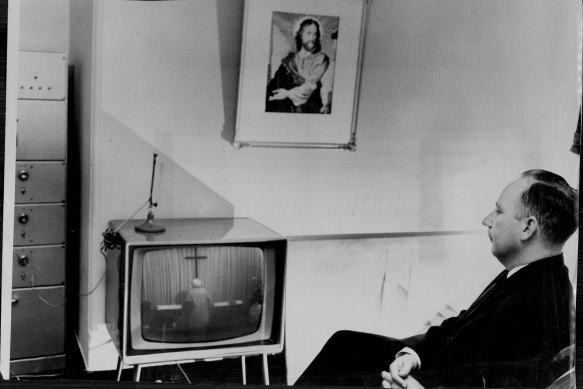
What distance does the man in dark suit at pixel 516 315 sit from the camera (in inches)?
84.7

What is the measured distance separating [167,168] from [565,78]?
4.08 ft

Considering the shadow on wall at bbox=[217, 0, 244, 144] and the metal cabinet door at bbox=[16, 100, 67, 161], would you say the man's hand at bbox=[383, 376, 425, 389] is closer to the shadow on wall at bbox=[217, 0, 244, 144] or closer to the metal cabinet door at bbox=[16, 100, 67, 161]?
the shadow on wall at bbox=[217, 0, 244, 144]

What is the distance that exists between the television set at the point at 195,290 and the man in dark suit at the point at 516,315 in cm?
39

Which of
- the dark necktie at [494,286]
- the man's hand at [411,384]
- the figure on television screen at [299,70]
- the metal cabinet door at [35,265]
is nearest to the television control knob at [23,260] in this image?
the metal cabinet door at [35,265]

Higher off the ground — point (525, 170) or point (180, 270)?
point (525, 170)

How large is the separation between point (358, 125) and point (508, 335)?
79 cm

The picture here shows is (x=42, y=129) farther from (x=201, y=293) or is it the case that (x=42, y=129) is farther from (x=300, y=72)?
(x=300, y=72)

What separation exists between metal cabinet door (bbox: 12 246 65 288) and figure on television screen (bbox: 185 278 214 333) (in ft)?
1.24

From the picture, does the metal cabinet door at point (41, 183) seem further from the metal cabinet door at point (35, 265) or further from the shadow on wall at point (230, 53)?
the shadow on wall at point (230, 53)

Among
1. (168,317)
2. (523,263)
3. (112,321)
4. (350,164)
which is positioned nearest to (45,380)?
(112,321)

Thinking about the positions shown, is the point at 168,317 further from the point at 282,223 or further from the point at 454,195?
the point at 454,195

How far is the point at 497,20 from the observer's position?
2160 millimetres

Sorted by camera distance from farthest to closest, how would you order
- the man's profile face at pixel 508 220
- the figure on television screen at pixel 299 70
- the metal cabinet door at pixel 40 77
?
the man's profile face at pixel 508 220 < the figure on television screen at pixel 299 70 < the metal cabinet door at pixel 40 77

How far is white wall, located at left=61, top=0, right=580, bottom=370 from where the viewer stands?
198 cm
